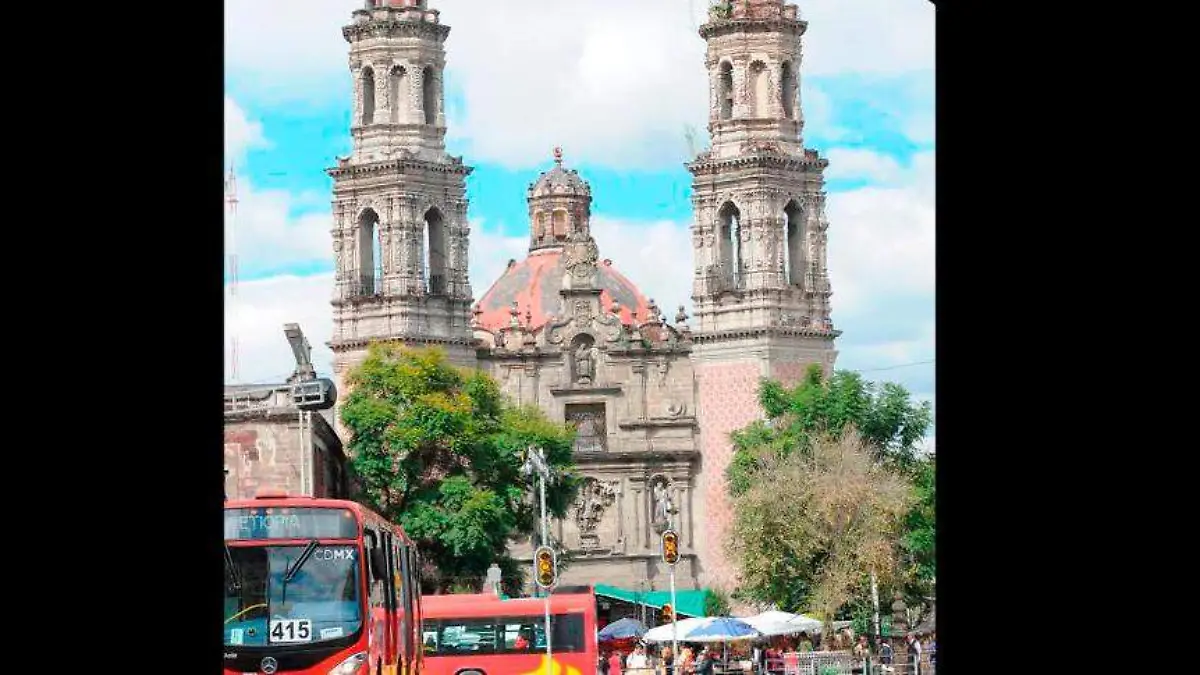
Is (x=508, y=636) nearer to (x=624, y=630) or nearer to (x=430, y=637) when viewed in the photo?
(x=430, y=637)

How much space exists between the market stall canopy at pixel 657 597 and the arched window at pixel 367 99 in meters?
17.4

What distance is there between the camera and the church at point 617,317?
86.9 m

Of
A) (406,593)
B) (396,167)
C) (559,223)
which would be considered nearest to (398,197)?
(396,167)

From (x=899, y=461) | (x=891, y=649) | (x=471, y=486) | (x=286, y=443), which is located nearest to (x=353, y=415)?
(x=471, y=486)

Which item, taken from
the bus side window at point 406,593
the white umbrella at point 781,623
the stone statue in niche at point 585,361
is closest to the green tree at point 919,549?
the white umbrella at point 781,623

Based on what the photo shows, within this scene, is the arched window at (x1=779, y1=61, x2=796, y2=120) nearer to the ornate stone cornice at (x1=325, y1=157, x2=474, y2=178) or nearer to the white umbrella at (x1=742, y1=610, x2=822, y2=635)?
the ornate stone cornice at (x1=325, y1=157, x2=474, y2=178)

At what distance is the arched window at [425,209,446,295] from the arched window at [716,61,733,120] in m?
10.3

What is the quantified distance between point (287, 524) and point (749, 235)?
215 feet

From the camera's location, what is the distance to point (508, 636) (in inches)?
1758

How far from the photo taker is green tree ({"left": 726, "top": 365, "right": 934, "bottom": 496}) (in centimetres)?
7681

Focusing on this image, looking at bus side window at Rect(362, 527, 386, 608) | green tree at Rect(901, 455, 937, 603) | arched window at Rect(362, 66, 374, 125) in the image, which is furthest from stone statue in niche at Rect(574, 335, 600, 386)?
bus side window at Rect(362, 527, 386, 608)
